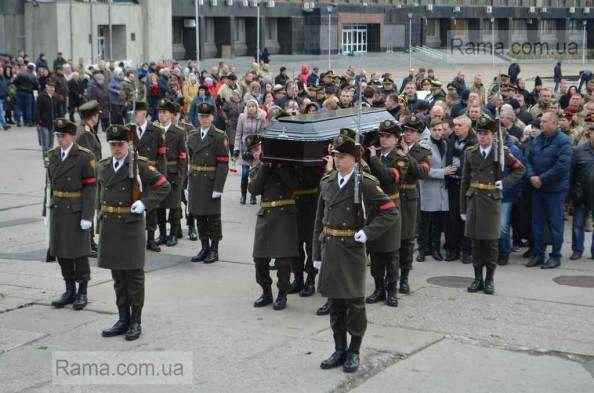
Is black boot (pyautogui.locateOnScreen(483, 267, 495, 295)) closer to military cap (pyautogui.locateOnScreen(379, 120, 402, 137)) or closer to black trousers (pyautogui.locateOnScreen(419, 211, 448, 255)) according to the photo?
military cap (pyautogui.locateOnScreen(379, 120, 402, 137))

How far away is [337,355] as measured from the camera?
26.2 feet

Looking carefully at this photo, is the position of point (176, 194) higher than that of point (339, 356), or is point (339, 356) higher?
point (176, 194)

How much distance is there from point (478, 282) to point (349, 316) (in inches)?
122

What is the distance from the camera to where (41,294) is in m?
10.5

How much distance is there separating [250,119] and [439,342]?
7.89 metres

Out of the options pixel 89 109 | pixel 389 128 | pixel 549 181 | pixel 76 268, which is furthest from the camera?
pixel 549 181

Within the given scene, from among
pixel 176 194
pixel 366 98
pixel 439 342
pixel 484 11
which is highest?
pixel 484 11

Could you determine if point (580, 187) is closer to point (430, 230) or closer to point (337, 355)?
point (430, 230)

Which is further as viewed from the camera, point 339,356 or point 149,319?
point 149,319

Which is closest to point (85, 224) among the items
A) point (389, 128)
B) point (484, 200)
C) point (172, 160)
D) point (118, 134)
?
point (118, 134)

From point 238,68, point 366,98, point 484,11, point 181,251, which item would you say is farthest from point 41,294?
point 484,11

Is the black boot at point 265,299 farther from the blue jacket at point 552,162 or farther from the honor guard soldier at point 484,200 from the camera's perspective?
the blue jacket at point 552,162

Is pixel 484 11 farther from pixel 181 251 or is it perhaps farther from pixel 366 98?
pixel 181 251

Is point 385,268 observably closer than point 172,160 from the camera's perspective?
Yes
